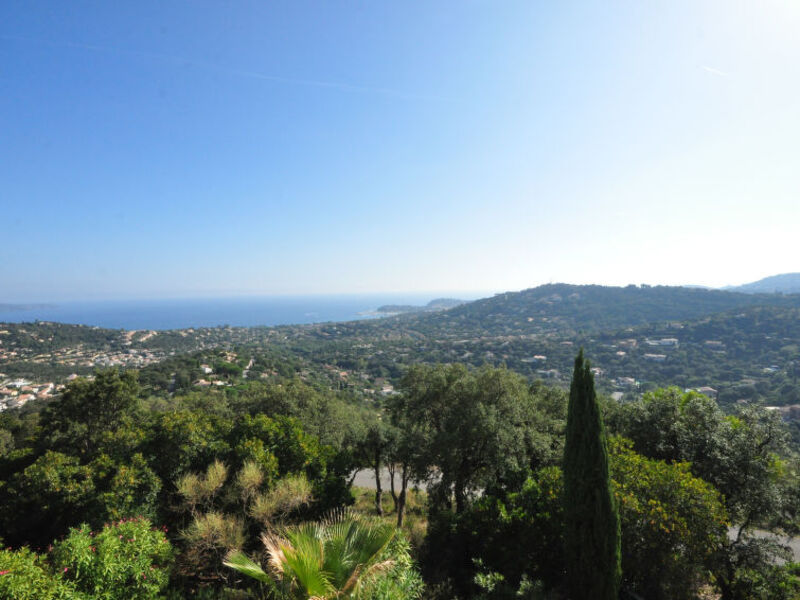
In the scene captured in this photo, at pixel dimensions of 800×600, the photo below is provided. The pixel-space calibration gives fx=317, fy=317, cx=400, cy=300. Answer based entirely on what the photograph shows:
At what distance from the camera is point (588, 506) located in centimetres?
566

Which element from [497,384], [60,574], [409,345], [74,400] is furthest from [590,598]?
[409,345]

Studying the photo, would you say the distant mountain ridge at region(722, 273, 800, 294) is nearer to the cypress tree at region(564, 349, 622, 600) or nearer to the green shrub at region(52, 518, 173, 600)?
the cypress tree at region(564, 349, 622, 600)

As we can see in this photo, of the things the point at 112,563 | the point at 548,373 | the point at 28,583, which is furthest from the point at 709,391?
the point at 28,583

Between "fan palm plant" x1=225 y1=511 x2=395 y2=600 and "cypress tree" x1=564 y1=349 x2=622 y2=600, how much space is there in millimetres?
4045

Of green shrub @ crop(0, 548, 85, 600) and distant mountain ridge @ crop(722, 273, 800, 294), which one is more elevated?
distant mountain ridge @ crop(722, 273, 800, 294)

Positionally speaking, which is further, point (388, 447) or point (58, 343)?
point (58, 343)

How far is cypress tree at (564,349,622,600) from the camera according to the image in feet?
17.9

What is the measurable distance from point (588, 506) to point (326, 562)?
15.9 ft

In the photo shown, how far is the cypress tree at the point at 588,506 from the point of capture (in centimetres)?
545

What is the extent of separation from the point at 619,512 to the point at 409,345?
87.4 metres

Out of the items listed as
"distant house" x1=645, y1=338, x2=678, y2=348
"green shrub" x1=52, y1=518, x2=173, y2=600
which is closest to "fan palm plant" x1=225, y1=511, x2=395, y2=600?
"green shrub" x1=52, y1=518, x2=173, y2=600

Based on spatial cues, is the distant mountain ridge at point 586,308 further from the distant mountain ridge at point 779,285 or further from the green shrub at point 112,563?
the green shrub at point 112,563

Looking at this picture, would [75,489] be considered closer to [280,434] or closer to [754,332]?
[280,434]

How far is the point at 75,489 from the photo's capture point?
711 cm
